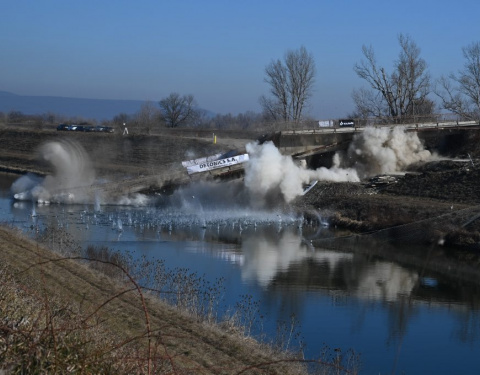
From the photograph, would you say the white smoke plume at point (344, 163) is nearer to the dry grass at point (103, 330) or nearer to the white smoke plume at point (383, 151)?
the white smoke plume at point (383, 151)

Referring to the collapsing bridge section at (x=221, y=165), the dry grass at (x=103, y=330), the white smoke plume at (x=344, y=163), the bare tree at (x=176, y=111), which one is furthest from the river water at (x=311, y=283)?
the bare tree at (x=176, y=111)

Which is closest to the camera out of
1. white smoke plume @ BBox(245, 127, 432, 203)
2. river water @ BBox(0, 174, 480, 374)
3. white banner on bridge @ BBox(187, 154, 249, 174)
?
river water @ BBox(0, 174, 480, 374)

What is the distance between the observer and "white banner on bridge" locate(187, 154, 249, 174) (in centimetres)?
5153

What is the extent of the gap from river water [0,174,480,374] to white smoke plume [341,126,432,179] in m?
10.0

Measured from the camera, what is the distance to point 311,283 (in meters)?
26.7

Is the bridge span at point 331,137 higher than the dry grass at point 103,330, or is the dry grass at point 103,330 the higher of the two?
the bridge span at point 331,137

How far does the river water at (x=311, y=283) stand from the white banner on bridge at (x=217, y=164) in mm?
6325

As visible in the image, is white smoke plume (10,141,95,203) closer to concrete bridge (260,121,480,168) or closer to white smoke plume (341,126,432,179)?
concrete bridge (260,121,480,168)

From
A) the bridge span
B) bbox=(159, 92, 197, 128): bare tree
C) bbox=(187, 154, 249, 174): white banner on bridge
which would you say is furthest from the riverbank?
bbox=(159, 92, 197, 128): bare tree

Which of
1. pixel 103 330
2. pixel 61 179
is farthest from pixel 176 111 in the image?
Result: pixel 103 330

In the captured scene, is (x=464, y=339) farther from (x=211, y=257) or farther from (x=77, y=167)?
(x=77, y=167)

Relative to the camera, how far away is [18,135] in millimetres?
88312

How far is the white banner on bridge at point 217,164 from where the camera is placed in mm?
51531

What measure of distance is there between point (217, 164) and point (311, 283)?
1023 inches
